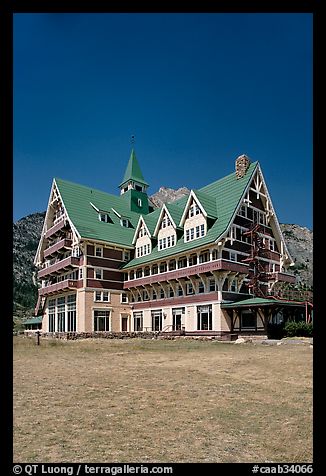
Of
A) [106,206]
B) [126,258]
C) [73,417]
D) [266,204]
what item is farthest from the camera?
[106,206]

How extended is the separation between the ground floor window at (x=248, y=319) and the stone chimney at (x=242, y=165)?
677 inches

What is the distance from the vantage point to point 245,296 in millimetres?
45031

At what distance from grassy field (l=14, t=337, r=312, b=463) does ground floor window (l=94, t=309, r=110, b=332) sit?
37.9 meters

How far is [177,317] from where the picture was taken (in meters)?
48.8

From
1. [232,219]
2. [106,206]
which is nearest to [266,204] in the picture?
Result: [232,219]

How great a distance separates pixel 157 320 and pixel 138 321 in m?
5.22

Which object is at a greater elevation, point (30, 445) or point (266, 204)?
point (266, 204)

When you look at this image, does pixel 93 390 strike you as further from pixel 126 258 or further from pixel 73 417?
pixel 126 258

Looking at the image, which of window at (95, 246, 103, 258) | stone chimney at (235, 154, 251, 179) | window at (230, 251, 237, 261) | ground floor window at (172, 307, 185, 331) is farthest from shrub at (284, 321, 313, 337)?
window at (95, 246, 103, 258)

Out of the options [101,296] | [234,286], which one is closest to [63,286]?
[101,296]

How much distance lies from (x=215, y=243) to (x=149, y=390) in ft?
99.7

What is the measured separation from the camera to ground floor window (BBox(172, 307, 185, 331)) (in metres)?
47.7

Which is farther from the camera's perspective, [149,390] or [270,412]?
[149,390]
